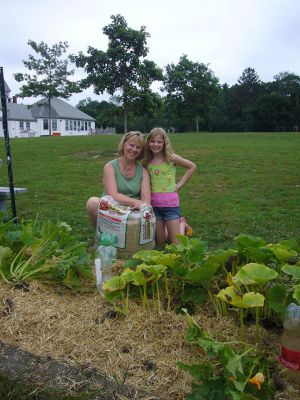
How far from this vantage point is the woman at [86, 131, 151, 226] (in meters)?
4.18

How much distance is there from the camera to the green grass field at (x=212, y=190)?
18.5 ft

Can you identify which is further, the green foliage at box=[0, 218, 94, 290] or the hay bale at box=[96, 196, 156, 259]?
the hay bale at box=[96, 196, 156, 259]

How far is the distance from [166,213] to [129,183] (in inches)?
21.3

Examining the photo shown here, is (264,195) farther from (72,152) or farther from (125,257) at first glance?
(72,152)

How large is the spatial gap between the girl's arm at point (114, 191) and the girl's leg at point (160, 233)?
0.56m

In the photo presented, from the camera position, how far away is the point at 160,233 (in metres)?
4.63

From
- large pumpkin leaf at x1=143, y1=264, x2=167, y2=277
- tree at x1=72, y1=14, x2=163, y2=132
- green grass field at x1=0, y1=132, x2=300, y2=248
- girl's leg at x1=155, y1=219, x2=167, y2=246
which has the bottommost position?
green grass field at x1=0, y1=132, x2=300, y2=248

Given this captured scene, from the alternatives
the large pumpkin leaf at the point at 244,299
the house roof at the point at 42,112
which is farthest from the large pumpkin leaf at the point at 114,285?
the house roof at the point at 42,112

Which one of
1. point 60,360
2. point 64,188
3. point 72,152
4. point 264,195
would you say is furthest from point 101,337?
point 72,152

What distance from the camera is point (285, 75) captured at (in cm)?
7281

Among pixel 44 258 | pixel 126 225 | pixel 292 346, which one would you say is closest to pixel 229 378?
pixel 292 346

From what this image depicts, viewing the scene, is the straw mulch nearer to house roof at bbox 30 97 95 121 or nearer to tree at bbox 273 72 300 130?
tree at bbox 273 72 300 130

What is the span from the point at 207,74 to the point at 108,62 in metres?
26.4

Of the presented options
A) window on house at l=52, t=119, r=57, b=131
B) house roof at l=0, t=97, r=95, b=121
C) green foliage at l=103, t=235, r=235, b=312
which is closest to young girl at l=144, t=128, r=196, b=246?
green foliage at l=103, t=235, r=235, b=312
